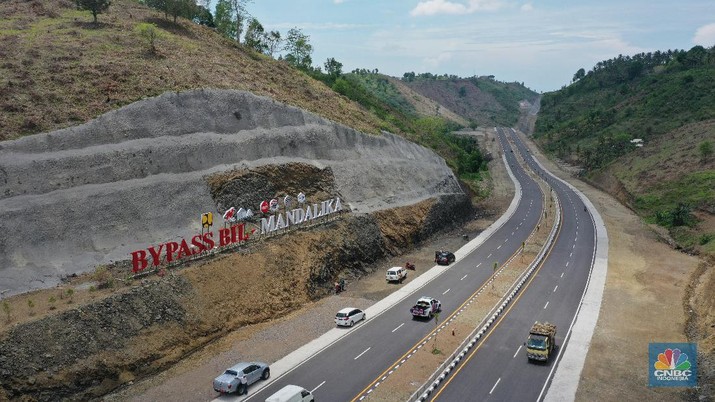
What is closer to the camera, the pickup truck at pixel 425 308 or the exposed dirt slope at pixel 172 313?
the exposed dirt slope at pixel 172 313

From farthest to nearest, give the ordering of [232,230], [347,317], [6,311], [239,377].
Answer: [232,230] < [347,317] < [6,311] < [239,377]

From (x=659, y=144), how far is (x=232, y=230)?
10151 centimetres

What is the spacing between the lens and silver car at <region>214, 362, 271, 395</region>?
31406mm

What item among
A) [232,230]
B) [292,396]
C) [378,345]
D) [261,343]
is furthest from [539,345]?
[232,230]

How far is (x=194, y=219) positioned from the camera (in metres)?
48.9

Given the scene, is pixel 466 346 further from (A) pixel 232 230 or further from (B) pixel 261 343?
(A) pixel 232 230

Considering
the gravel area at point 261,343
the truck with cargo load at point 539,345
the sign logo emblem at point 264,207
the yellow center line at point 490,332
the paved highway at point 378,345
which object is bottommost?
the gravel area at point 261,343

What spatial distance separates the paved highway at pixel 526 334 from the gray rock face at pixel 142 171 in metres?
21.8

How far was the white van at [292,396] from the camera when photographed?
2883cm

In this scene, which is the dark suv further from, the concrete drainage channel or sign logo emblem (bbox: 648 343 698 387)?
sign logo emblem (bbox: 648 343 698 387)

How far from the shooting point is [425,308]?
44.5 meters

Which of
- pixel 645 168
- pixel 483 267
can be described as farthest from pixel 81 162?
pixel 645 168

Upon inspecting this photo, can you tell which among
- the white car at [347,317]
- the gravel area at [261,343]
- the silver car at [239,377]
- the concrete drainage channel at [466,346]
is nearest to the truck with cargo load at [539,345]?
the concrete drainage channel at [466,346]

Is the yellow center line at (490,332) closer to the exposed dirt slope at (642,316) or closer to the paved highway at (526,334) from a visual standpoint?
the paved highway at (526,334)
